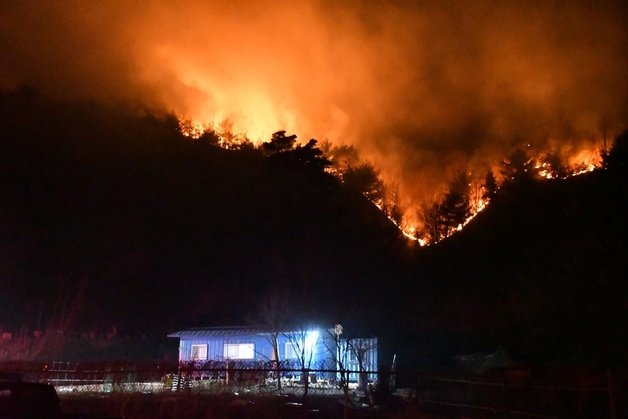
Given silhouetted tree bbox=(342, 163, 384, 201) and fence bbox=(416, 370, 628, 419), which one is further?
silhouetted tree bbox=(342, 163, 384, 201)

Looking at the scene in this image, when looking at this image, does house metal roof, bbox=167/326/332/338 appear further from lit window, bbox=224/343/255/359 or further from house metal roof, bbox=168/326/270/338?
lit window, bbox=224/343/255/359

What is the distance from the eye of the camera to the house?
32031mm

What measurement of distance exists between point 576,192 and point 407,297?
14.7 metres

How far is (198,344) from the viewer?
40062 millimetres

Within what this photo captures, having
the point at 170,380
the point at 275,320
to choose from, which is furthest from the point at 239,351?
the point at 170,380

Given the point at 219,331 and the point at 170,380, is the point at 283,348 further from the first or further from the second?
the point at 170,380

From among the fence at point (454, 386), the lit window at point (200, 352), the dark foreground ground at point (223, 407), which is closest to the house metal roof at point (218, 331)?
the lit window at point (200, 352)

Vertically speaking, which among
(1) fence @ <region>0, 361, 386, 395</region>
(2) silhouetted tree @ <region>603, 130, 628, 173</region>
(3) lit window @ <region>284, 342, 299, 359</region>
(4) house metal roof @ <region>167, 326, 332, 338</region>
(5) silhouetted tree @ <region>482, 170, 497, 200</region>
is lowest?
(1) fence @ <region>0, 361, 386, 395</region>

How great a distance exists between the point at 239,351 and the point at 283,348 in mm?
2928

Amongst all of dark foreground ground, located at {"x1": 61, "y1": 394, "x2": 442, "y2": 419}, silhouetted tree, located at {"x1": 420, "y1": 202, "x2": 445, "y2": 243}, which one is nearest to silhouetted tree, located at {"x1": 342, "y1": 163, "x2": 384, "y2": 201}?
silhouetted tree, located at {"x1": 420, "y1": 202, "x2": 445, "y2": 243}

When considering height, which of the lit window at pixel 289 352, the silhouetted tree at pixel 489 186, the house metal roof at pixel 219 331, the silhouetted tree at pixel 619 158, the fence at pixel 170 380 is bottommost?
the fence at pixel 170 380

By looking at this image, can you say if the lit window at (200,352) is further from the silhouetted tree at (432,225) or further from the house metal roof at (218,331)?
the silhouetted tree at (432,225)

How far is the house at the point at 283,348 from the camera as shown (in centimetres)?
3203

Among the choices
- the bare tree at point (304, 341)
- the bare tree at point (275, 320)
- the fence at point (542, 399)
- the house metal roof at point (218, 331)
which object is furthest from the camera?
the house metal roof at point (218, 331)
